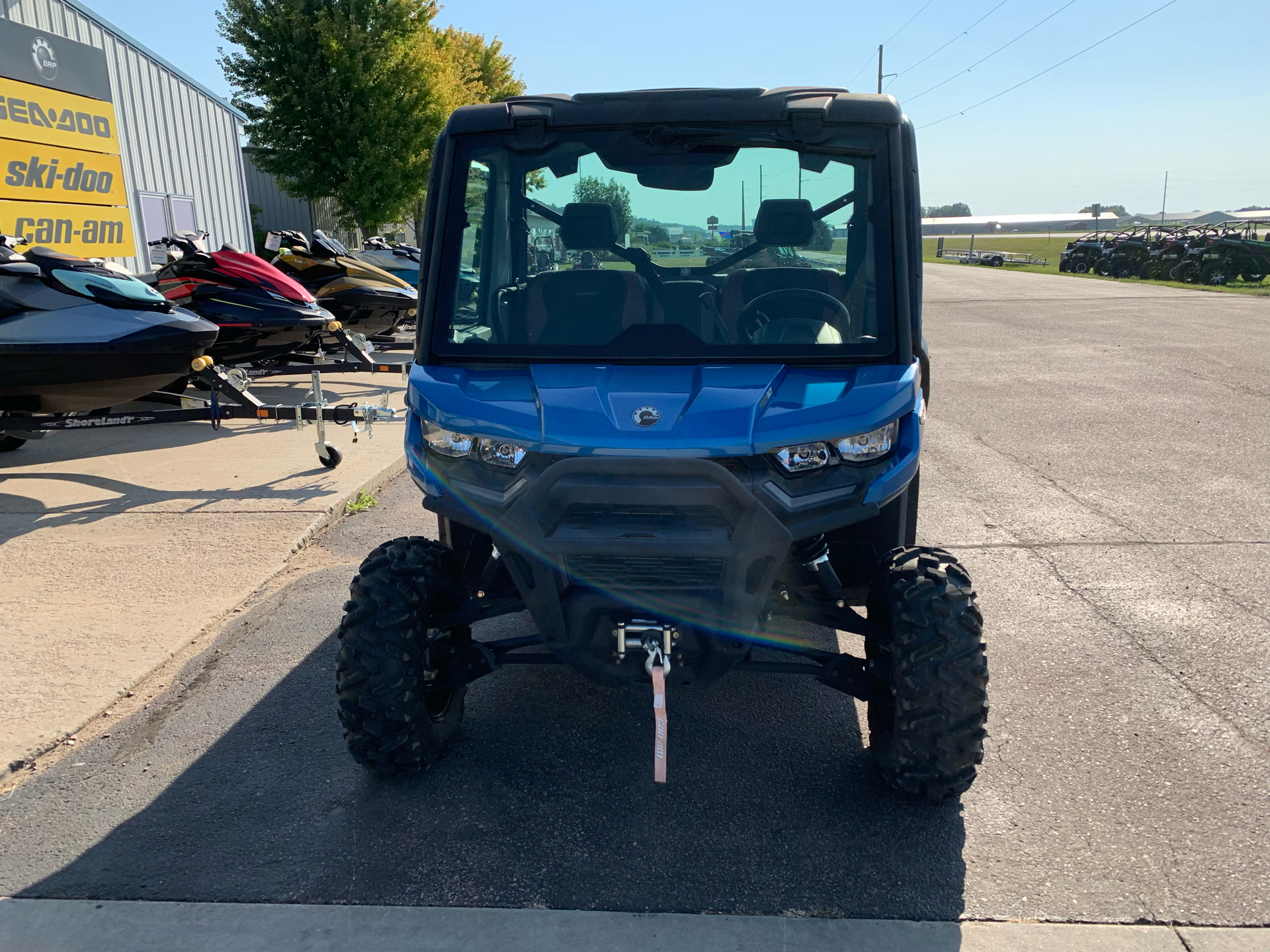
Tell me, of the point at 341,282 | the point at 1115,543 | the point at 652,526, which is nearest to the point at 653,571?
the point at 652,526

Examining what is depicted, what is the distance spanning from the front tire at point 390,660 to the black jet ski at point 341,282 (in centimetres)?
835

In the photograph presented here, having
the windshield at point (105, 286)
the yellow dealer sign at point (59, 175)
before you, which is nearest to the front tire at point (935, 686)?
the windshield at point (105, 286)

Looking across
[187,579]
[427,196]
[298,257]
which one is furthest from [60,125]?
[427,196]

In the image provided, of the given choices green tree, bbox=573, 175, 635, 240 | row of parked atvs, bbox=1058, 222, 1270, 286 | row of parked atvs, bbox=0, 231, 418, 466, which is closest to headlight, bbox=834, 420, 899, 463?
green tree, bbox=573, 175, 635, 240

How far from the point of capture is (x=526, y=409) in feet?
9.59

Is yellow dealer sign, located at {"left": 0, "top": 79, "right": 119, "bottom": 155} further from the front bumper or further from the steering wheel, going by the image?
the front bumper

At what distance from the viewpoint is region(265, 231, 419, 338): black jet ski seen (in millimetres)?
11047

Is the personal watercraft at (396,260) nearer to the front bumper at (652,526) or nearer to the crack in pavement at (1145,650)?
the crack in pavement at (1145,650)

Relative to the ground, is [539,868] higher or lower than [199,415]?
lower

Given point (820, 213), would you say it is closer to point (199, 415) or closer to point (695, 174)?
point (695, 174)

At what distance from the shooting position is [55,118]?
468 inches

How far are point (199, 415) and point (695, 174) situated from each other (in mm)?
4987

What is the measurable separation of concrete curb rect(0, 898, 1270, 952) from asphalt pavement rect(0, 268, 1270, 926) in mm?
54

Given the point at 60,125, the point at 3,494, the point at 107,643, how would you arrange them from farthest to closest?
1. the point at 60,125
2. the point at 3,494
3. the point at 107,643
